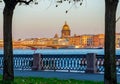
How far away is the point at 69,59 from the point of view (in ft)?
108

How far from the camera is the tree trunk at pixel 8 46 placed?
18641mm

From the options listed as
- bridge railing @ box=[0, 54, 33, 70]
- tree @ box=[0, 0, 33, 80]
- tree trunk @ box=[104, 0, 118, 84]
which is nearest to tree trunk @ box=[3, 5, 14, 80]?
tree @ box=[0, 0, 33, 80]

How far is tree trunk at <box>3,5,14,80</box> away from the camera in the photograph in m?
18.6

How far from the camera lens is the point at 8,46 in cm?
1875

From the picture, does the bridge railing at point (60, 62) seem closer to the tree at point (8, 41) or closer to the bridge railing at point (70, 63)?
the bridge railing at point (70, 63)

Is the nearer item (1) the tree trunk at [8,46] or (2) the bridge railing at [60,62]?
(1) the tree trunk at [8,46]

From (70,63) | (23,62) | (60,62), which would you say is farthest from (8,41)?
(23,62)

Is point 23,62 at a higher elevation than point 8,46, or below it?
below

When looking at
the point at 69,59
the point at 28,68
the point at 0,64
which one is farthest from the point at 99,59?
the point at 0,64

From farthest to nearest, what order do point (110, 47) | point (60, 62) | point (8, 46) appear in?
point (60, 62)
point (8, 46)
point (110, 47)

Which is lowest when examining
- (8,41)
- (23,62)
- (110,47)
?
(23,62)

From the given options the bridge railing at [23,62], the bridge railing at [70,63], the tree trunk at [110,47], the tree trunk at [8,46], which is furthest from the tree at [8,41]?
the bridge railing at [23,62]

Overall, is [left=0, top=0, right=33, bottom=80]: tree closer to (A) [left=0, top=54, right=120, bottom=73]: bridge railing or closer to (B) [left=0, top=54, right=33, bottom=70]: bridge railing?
(A) [left=0, top=54, right=120, bottom=73]: bridge railing

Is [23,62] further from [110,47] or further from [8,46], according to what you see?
[110,47]
